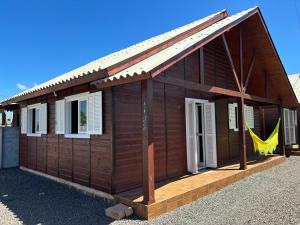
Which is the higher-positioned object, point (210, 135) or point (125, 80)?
point (125, 80)

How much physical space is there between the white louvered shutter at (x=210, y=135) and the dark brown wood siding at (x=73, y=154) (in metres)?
3.83

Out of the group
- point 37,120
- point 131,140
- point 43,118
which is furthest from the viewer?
point 37,120

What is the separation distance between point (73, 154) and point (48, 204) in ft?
5.13

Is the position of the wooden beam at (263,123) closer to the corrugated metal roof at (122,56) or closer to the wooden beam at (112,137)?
the corrugated metal roof at (122,56)

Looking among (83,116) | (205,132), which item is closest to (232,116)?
(205,132)

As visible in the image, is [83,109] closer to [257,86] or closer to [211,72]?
[211,72]

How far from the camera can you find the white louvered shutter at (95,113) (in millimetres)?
5832

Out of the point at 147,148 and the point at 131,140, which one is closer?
the point at 147,148

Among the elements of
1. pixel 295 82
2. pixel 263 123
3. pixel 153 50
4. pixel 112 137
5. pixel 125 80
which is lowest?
pixel 112 137

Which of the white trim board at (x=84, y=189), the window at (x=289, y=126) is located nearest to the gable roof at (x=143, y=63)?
the white trim board at (x=84, y=189)

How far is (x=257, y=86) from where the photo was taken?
10992 millimetres

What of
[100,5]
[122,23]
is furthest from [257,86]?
[122,23]

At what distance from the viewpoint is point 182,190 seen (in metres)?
5.54

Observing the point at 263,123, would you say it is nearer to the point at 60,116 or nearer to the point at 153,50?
the point at 153,50
